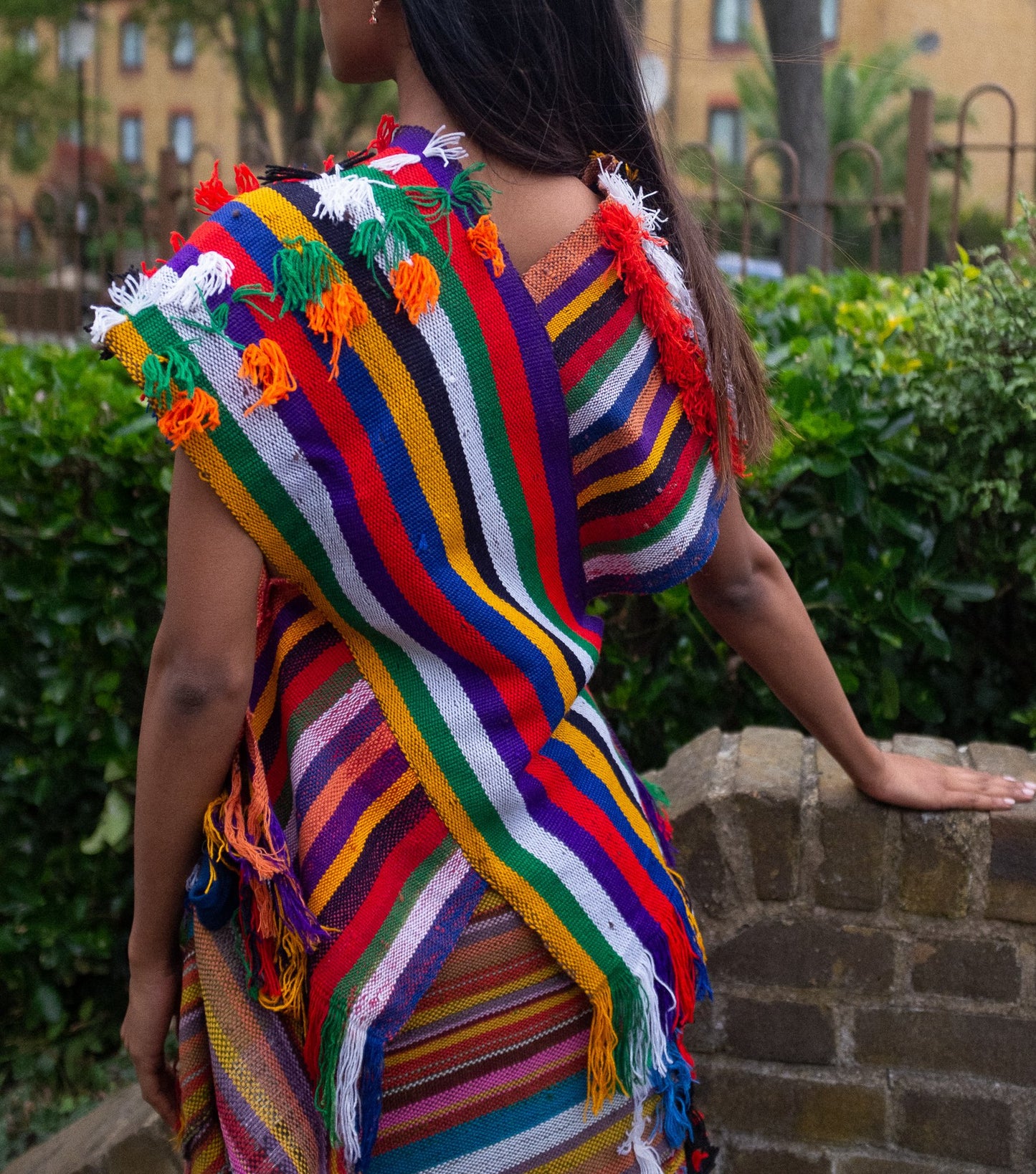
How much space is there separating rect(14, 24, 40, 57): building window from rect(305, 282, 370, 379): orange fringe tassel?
2157 centimetres

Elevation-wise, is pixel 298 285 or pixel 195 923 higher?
pixel 298 285

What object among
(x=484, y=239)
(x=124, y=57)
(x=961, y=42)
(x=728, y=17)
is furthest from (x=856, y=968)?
(x=124, y=57)

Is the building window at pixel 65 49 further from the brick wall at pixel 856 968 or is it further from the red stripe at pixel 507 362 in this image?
the red stripe at pixel 507 362

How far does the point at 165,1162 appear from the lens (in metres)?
2.53

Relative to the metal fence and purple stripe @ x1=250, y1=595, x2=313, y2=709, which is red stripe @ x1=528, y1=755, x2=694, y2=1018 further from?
the metal fence

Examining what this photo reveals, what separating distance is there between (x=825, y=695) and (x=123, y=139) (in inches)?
1554

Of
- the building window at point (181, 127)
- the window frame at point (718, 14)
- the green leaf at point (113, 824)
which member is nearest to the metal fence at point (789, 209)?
the green leaf at point (113, 824)

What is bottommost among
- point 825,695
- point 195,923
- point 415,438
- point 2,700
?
point 2,700

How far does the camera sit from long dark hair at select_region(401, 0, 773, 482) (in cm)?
122

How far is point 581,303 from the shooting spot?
127cm

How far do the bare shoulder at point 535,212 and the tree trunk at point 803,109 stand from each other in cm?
681

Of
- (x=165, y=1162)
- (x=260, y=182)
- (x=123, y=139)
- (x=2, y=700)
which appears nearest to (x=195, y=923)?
(x=260, y=182)

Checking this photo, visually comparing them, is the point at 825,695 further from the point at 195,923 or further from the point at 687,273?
the point at 195,923

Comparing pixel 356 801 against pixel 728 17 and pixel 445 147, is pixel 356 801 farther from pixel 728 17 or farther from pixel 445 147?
pixel 728 17
